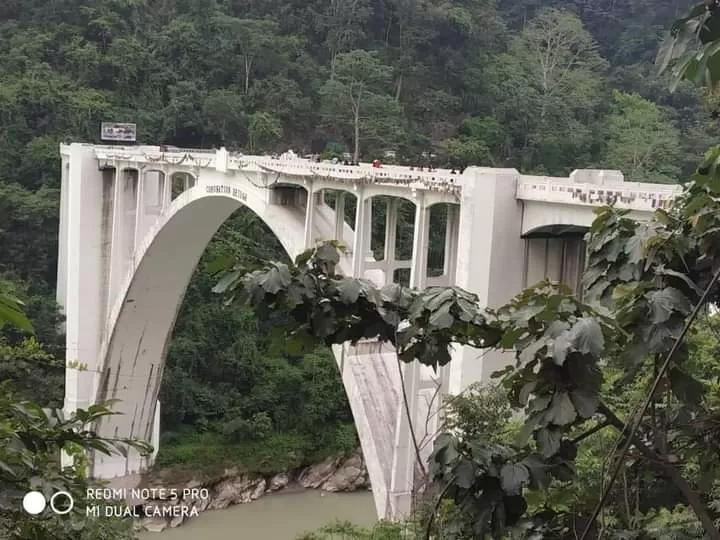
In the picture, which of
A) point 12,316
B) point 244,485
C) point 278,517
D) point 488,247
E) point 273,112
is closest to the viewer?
point 12,316

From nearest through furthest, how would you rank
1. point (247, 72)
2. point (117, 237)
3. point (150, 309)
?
point (117, 237) < point (150, 309) < point (247, 72)

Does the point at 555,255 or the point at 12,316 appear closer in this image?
the point at 12,316

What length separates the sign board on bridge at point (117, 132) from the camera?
21.1 m

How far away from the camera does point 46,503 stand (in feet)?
7.20

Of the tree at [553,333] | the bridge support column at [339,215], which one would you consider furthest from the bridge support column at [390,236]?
the tree at [553,333]

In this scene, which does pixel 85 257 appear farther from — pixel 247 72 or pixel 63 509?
pixel 63 509

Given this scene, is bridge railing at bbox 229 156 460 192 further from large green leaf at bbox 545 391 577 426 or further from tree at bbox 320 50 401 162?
tree at bbox 320 50 401 162

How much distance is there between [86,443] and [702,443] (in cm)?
168

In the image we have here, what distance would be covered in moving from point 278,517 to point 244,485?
1597mm

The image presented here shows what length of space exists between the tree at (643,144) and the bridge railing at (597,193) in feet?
52.5

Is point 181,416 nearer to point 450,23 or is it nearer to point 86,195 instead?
point 86,195

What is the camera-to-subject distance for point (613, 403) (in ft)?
22.1

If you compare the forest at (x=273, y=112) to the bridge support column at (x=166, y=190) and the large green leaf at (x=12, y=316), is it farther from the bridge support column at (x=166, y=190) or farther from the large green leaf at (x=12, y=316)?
the large green leaf at (x=12, y=316)

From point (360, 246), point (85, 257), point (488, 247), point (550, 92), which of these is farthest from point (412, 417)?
point (550, 92)
